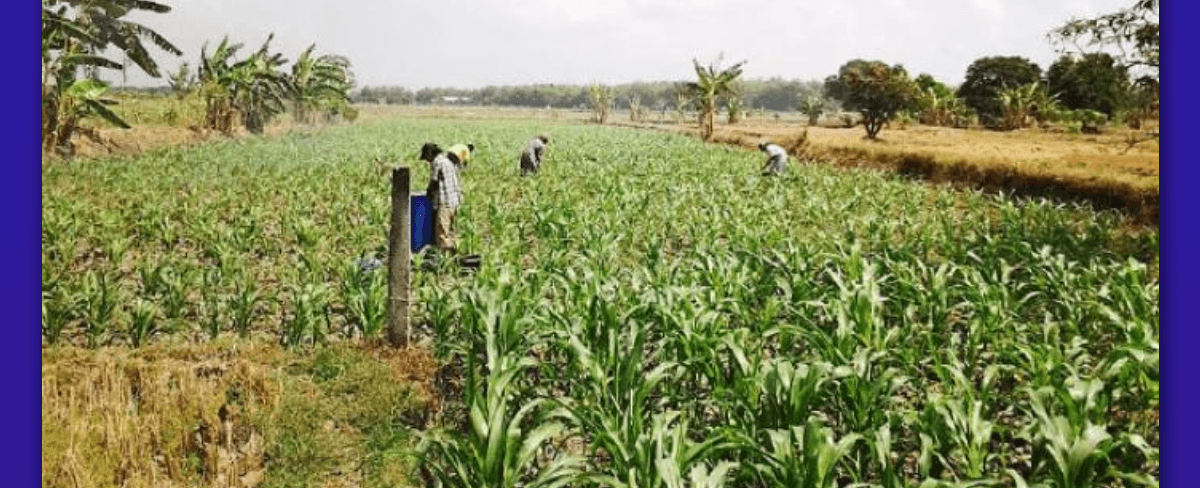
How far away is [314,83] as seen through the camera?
4303 centimetres

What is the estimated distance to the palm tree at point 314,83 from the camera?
38.4 meters

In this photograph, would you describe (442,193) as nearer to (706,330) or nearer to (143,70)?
(706,330)

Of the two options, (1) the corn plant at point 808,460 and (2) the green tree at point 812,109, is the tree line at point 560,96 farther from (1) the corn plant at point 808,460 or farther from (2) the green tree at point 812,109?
(1) the corn plant at point 808,460

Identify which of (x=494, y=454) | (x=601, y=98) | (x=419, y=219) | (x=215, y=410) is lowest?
(x=215, y=410)

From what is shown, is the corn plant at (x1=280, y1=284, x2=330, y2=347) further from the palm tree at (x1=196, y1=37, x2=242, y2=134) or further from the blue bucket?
the palm tree at (x1=196, y1=37, x2=242, y2=134)

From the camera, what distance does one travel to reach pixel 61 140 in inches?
702

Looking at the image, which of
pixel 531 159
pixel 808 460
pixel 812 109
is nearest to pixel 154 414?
pixel 808 460

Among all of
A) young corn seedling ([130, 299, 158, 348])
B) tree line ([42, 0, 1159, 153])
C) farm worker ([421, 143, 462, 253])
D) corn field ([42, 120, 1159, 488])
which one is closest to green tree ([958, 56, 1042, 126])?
tree line ([42, 0, 1159, 153])

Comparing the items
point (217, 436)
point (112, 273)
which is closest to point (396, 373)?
point (217, 436)

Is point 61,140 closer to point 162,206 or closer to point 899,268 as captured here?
point 162,206

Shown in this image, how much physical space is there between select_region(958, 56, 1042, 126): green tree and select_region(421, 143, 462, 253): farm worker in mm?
42690

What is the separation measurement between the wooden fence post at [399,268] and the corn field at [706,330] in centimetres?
17

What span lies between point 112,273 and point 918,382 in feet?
23.7

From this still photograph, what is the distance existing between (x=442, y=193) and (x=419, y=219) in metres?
0.39
